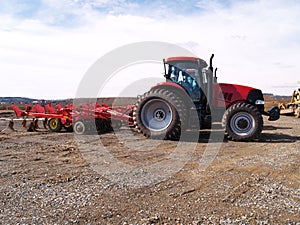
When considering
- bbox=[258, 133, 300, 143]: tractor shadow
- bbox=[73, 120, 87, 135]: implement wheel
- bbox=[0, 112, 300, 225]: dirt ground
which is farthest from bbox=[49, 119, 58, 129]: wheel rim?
bbox=[258, 133, 300, 143]: tractor shadow

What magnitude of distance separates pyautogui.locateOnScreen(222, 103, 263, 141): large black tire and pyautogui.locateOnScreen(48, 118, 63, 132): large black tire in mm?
6112

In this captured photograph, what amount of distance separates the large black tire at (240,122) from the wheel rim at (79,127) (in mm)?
4851

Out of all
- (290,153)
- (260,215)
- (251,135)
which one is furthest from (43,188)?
(251,135)

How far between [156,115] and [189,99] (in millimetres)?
1122

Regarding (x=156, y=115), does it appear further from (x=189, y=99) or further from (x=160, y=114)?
(x=189, y=99)

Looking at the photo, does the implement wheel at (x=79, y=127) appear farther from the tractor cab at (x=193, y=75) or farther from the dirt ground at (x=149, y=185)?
the tractor cab at (x=193, y=75)

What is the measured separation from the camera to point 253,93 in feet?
31.3

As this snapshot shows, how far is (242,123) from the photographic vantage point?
8.87 metres

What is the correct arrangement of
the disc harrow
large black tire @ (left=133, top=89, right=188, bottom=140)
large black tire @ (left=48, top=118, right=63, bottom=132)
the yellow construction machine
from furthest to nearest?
the yellow construction machine, large black tire @ (left=48, top=118, right=63, bottom=132), the disc harrow, large black tire @ (left=133, top=89, right=188, bottom=140)

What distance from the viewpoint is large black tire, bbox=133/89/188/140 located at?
29.3ft

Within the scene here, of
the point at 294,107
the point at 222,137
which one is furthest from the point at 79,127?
the point at 294,107

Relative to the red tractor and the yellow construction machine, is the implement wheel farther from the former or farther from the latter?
the yellow construction machine

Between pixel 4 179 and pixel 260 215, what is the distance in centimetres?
403

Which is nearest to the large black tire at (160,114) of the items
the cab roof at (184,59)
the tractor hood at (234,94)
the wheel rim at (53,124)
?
the cab roof at (184,59)
